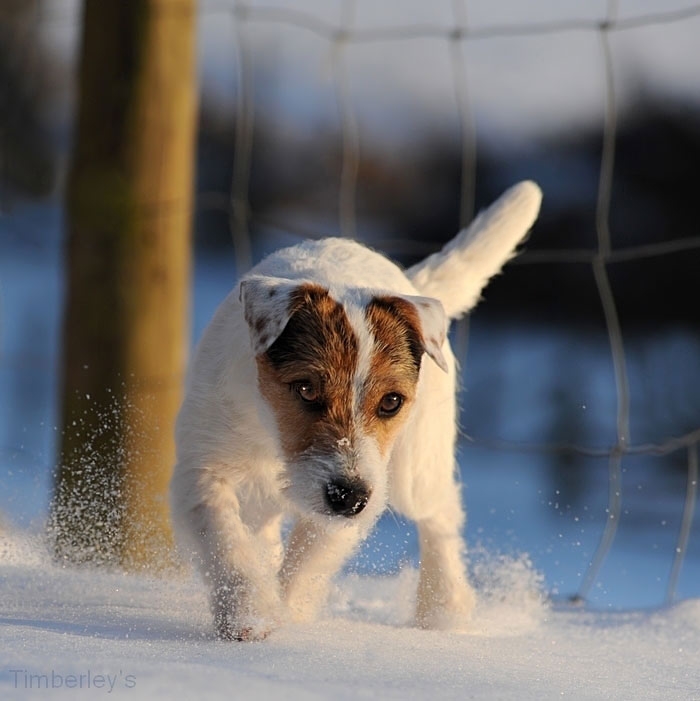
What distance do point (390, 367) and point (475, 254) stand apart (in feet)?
2.90

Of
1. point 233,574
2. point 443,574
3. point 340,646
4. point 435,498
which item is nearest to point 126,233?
point 435,498

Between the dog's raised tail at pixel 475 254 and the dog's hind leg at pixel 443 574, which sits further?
the dog's raised tail at pixel 475 254

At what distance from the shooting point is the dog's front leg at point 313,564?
112 inches

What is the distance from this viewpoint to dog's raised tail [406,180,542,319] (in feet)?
11.3

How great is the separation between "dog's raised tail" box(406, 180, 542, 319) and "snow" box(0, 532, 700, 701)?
77 cm

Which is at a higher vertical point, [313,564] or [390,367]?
[390,367]

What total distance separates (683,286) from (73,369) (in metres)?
8.91

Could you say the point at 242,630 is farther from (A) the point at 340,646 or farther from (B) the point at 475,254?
(B) the point at 475,254

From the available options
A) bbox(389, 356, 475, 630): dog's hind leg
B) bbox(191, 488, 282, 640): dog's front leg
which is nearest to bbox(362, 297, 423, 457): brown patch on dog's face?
bbox(389, 356, 475, 630): dog's hind leg

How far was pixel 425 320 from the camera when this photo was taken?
2746 mm

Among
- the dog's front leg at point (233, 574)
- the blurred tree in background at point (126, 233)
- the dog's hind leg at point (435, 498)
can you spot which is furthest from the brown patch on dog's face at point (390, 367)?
the blurred tree in background at point (126, 233)

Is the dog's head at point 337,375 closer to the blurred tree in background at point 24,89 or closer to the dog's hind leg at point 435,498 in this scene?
the dog's hind leg at point 435,498

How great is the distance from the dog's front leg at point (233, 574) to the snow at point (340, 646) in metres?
0.06

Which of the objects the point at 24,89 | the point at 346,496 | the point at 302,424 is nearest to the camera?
the point at 346,496
